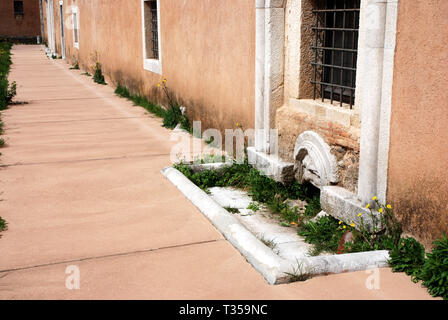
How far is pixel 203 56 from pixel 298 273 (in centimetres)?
443

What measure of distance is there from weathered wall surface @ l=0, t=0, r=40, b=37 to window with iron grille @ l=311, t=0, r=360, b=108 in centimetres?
3522

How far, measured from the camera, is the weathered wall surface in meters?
35.2

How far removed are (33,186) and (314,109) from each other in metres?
2.78

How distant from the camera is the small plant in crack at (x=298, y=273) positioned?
10.1 ft

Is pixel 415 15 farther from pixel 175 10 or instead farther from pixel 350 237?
pixel 175 10

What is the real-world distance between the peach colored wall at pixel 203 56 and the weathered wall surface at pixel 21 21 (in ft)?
90.2

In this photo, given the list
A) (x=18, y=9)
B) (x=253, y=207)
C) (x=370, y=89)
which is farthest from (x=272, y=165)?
(x=18, y=9)

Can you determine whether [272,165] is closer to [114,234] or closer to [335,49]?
[335,49]

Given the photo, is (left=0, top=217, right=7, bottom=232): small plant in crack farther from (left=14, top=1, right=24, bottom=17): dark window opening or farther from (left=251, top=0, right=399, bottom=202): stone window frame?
(left=14, top=1, right=24, bottom=17): dark window opening

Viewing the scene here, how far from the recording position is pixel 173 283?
3092 millimetres

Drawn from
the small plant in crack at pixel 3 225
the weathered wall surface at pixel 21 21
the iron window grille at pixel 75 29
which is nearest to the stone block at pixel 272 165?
the small plant in crack at pixel 3 225

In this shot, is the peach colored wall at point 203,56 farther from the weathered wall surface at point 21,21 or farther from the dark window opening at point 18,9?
the dark window opening at point 18,9

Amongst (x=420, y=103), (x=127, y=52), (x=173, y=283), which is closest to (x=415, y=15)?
(x=420, y=103)

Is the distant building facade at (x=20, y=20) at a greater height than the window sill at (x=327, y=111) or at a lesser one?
greater
